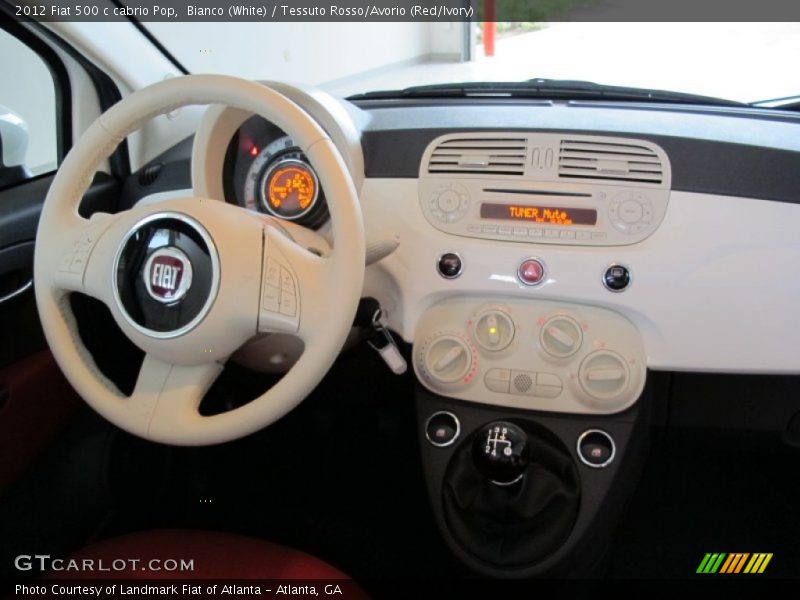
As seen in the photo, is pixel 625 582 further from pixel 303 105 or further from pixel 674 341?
pixel 303 105

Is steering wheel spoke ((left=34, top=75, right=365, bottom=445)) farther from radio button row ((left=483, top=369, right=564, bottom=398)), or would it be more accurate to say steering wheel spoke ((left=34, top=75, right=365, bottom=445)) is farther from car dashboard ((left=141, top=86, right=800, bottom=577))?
radio button row ((left=483, top=369, right=564, bottom=398))

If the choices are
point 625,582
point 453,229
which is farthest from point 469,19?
point 625,582

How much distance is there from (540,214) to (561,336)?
206 millimetres

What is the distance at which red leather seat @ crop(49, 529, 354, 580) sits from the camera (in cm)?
97

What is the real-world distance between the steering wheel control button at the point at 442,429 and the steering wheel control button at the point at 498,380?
10cm

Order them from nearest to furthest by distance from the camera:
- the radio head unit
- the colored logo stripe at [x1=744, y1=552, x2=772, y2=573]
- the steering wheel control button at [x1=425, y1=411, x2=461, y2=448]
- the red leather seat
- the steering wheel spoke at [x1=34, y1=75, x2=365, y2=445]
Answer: the steering wheel spoke at [x1=34, y1=75, x2=365, y2=445], the red leather seat, the radio head unit, the steering wheel control button at [x1=425, y1=411, x2=461, y2=448], the colored logo stripe at [x1=744, y1=552, x2=772, y2=573]

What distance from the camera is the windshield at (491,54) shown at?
160cm

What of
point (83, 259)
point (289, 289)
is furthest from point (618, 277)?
point (83, 259)

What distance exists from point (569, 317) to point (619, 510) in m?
0.39

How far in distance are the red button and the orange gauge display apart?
1.20 feet

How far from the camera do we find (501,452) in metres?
1.02

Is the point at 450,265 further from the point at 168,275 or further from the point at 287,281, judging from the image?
the point at 168,275

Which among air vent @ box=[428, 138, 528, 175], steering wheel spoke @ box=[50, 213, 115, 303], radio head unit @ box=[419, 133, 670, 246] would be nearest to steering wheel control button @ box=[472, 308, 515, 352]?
radio head unit @ box=[419, 133, 670, 246]

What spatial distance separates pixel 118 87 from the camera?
4.71 feet
